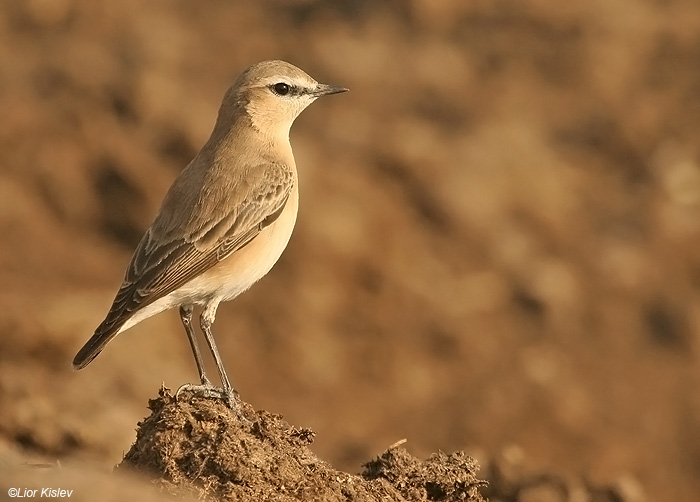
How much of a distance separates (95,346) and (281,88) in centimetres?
323

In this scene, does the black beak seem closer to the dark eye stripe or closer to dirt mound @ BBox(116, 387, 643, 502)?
the dark eye stripe

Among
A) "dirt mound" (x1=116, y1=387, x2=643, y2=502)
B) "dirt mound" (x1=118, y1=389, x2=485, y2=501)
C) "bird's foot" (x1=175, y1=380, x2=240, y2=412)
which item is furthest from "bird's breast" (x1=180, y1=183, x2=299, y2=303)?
"dirt mound" (x1=118, y1=389, x2=485, y2=501)

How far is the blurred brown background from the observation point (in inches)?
698

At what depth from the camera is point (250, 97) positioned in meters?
11.6

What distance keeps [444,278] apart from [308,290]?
2.35 m

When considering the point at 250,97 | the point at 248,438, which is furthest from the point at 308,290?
the point at 248,438

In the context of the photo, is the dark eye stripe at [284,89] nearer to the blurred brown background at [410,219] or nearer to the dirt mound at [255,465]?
the dirt mound at [255,465]

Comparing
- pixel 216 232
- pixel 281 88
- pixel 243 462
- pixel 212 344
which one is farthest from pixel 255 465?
pixel 281 88

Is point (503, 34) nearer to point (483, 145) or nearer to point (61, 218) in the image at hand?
point (483, 145)

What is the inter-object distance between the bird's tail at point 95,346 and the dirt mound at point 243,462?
3.84 ft

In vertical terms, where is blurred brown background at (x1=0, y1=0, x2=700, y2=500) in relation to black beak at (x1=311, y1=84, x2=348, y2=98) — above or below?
above

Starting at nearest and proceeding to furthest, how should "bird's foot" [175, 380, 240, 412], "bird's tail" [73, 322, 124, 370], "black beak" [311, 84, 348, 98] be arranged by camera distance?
"bird's foot" [175, 380, 240, 412] < "bird's tail" [73, 322, 124, 370] < "black beak" [311, 84, 348, 98]

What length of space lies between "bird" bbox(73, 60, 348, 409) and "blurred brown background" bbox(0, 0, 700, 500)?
3970 millimetres

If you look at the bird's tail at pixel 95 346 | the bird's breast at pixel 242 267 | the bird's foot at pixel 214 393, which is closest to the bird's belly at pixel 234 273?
the bird's breast at pixel 242 267
